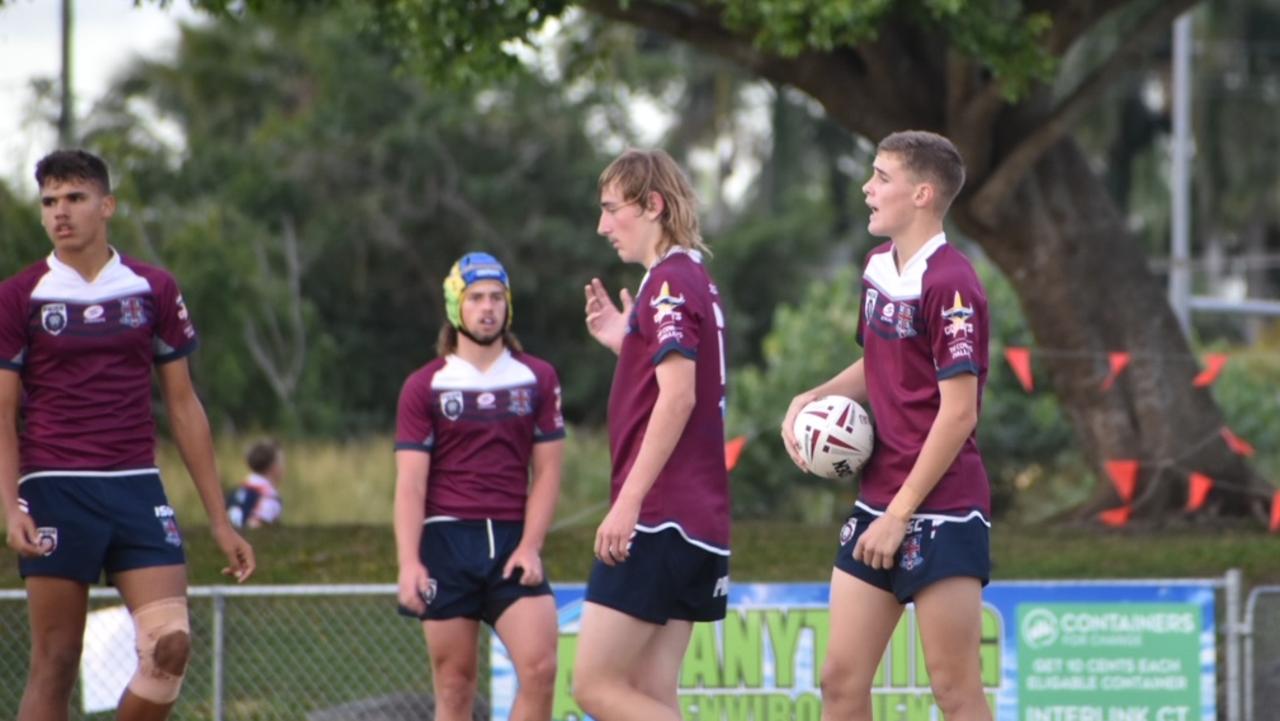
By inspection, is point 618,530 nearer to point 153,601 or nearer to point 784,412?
point 153,601

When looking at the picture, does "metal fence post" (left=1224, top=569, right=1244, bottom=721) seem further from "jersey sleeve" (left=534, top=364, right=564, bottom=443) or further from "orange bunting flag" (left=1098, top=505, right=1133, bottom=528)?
"orange bunting flag" (left=1098, top=505, right=1133, bottom=528)

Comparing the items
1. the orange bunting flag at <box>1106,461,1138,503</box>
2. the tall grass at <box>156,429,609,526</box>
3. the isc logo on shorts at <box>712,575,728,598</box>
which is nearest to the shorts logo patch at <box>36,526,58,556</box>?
the isc logo on shorts at <box>712,575,728,598</box>

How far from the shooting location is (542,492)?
693cm

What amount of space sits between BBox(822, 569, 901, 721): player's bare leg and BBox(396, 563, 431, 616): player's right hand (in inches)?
71.1

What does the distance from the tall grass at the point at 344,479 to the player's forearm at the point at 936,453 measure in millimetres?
12485

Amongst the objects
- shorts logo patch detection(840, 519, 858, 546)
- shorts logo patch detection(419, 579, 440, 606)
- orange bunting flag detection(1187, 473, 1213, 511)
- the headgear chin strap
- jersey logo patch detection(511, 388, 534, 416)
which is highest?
the headgear chin strap

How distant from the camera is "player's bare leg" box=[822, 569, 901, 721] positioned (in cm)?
549

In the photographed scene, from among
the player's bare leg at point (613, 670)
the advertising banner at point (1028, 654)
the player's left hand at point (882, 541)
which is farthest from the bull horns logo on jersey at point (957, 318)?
the advertising banner at point (1028, 654)

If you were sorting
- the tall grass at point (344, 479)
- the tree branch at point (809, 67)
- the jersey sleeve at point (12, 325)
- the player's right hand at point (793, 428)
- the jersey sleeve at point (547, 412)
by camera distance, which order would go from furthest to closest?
the tall grass at point (344, 479)
the tree branch at point (809, 67)
the jersey sleeve at point (547, 412)
the jersey sleeve at point (12, 325)
the player's right hand at point (793, 428)

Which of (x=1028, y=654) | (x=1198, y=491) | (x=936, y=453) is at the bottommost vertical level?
(x=1028, y=654)

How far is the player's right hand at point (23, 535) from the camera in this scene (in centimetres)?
587

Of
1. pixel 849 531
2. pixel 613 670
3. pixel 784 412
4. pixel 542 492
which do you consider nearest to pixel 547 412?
pixel 542 492

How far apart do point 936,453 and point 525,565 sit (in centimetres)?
202

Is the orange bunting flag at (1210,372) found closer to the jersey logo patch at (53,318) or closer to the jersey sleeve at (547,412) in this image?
the jersey sleeve at (547,412)
